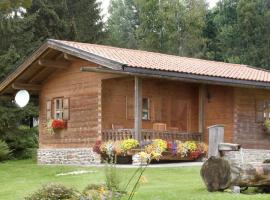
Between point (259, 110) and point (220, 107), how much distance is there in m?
1.77

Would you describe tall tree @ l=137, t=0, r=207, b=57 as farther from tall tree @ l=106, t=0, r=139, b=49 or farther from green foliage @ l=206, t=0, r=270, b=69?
tall tree @ l=106, t=0, r=139, b=49

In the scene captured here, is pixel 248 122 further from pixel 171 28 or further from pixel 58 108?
pixel 171 28

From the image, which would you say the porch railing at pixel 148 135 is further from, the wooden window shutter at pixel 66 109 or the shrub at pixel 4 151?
the shrub at pixel 4 151

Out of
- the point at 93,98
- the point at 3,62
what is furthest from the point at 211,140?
the point at 3,62

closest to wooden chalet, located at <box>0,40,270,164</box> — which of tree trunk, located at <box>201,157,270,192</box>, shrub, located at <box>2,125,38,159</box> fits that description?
shrub, located at <box>2,125,38,159</box>

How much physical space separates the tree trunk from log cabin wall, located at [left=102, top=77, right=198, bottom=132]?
9243 millimetres

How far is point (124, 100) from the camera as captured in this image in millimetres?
20375

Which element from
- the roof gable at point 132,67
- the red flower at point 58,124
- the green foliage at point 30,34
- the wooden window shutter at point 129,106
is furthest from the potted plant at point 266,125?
the green foliage at point 30,34

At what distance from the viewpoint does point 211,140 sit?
10672mm

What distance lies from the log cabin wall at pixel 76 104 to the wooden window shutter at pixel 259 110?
6505 mm

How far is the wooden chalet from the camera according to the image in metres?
19.5

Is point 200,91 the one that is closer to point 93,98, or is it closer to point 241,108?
point 241,108

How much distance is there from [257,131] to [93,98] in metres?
6.65

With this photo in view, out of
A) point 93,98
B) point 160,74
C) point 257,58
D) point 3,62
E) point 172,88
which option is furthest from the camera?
point 257,58
